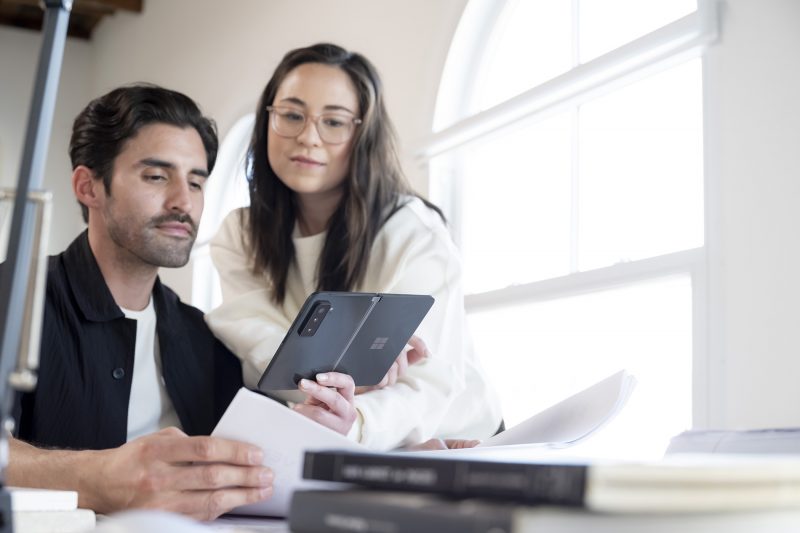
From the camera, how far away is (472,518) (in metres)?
0.55

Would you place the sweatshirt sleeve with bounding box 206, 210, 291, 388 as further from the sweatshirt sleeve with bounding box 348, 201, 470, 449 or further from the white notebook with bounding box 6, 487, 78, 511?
the white notebook with bounding box 6, 487, 78, 511

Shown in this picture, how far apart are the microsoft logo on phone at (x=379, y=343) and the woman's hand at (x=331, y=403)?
0.06 m

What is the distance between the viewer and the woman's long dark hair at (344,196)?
6.82ft

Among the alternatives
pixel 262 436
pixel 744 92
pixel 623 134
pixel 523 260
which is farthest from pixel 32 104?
pixel 523 260

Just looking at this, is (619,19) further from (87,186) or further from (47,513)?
(47,513)

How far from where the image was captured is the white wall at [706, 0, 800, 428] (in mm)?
2223

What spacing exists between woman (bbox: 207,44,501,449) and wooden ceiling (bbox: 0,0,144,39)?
192 inches

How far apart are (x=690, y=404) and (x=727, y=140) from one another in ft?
2.27

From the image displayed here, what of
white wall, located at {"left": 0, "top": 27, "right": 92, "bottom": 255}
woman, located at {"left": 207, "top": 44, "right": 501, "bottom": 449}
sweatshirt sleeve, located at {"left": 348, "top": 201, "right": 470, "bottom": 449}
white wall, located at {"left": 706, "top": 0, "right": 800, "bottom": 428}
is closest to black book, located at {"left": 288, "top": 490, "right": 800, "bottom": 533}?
sweatshirt sleeve, located at {"left": 348, "top": 201, "right": 470, "bottom": 449}

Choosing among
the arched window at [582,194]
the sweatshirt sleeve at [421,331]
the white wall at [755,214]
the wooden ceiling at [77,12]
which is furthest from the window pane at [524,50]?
the wooden ceiling at [77,12]

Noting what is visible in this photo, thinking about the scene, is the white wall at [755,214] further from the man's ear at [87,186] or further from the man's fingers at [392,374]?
the man's ear at [87,186]

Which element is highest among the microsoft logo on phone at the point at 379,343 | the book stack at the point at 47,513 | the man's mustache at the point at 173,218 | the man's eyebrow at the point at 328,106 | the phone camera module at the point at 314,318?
the man's eyebrow at the point at 328,106

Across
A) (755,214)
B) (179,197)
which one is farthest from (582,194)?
(179,197)

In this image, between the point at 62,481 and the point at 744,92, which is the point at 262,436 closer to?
the point at 62,481
